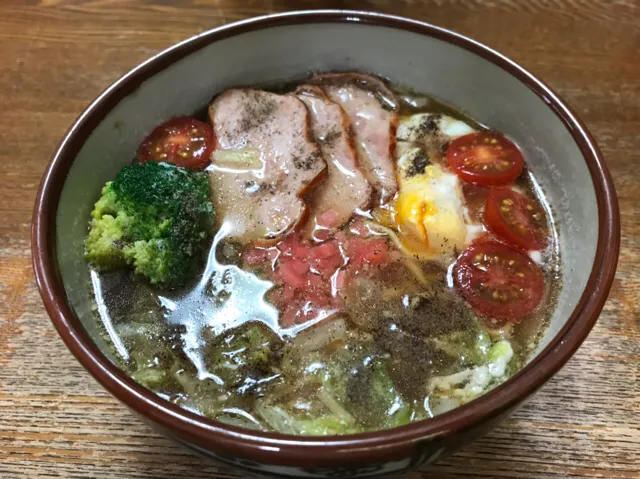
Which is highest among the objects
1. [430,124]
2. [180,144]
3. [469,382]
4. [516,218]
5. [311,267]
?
[430,124]

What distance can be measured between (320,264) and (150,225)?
0.54m

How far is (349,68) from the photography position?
90.4 inches

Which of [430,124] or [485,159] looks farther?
[430,124]

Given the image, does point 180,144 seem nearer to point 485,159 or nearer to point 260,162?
point 260,162

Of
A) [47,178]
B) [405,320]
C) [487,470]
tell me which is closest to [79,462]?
[47,178]

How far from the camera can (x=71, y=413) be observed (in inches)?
68.1

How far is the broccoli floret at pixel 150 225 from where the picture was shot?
1713 millimetres

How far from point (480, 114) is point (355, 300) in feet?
3.08

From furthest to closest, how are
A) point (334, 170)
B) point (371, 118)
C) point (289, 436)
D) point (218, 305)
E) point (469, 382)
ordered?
point (371, 118) < point (334, 170) < point (218, 305) < point (469, 382) < point (289, 436)

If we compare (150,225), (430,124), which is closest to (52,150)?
(150,225)

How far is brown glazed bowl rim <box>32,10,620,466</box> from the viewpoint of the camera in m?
1.19

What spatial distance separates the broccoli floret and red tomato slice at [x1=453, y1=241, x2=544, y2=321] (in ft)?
2.75

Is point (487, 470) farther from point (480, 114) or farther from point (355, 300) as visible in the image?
point (480, 114)

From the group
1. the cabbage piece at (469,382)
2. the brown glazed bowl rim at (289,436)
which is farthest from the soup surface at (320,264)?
the brown glazed bowl rim at (289,436)
